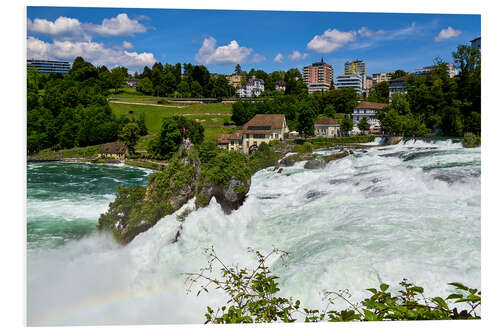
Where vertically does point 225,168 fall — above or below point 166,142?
below

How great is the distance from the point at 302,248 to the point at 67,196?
3.22 meters

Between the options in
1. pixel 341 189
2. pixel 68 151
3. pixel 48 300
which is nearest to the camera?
pixel 48 300

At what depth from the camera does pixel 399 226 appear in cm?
450

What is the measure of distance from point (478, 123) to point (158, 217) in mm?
4543

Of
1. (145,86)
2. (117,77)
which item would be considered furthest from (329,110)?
(117,77)

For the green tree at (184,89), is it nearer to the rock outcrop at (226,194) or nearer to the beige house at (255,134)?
the beige house at (255,134)

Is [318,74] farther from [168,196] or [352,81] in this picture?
[168,196]

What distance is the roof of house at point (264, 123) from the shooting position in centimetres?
543

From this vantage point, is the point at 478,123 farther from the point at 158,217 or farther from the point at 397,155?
the point at 158,217

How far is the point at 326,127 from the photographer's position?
611 cm

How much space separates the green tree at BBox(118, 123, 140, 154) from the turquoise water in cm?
34

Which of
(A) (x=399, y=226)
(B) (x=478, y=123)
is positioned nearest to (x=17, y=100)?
(A) (x=399, y=226)
